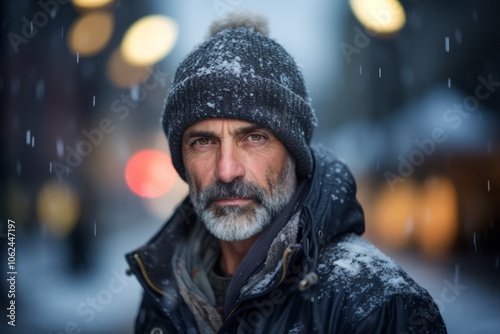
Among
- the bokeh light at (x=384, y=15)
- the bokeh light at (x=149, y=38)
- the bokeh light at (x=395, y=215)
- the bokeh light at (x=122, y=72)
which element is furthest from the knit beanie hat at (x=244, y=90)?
the bokeh light at (x=122, y=72)

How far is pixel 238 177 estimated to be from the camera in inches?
87.3

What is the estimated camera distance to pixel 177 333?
2283 mm

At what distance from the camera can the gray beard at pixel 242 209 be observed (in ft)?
7.30

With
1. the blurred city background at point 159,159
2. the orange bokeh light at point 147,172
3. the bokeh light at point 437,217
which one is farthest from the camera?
the orange bokeh light at point 147,172

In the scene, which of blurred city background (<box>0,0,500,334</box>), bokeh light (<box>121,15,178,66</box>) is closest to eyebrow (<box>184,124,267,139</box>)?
blurred city background (<box>0,0,500,334</box>)

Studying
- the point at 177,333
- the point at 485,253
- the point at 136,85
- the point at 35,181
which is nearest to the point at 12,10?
the point at 35,181

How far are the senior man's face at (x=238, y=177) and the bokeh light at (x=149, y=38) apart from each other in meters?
8.88

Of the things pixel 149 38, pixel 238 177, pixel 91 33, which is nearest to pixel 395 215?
pixel 149 38

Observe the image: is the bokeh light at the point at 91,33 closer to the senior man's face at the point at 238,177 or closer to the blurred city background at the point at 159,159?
the blurred city background at the point at 159,159

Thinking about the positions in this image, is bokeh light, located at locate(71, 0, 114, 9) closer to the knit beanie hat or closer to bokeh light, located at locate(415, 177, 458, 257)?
the knit beanie hat

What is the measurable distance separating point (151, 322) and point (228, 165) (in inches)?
36.6

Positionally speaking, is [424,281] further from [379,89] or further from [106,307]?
[379,89]

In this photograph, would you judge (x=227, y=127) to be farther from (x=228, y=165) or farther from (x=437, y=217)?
(x=437, y=217)

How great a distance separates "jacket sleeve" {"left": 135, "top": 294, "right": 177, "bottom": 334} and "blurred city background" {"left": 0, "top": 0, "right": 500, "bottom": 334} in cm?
206
